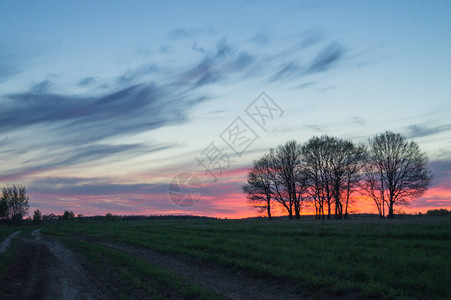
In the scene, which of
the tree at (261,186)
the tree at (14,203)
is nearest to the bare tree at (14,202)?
the tree at (14,203)

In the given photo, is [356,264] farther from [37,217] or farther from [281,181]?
[37,217]

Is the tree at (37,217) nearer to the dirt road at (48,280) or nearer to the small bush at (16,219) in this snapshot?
the small bush at (16,219)

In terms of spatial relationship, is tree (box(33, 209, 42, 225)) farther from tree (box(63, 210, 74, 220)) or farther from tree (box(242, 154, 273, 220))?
tree (box(242, 154, 273, 220))

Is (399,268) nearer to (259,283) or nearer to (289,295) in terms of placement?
(289,295)

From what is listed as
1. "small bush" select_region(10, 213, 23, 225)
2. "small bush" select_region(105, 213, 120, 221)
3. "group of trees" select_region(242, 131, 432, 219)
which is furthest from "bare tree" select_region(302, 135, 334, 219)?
"small bush" select_region(10, 213, 23, 225)

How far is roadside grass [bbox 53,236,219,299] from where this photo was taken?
37.8ft

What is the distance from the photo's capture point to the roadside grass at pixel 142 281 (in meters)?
11.5

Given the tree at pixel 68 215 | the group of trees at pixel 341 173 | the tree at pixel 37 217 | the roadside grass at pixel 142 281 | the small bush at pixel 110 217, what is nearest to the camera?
the roadside grass at pixel 142 281

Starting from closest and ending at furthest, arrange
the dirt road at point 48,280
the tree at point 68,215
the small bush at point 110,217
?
the dirt road at point 48,280
the small bush at point 110,217
the tree at point 68,215

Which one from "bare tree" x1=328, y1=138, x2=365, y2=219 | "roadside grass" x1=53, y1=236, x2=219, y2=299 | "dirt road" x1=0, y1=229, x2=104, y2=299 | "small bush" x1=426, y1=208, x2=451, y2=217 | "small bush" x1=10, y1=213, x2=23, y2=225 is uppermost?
"bare tree" x1=328, y1=138, x2=365, y2=219

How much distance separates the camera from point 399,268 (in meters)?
11.8

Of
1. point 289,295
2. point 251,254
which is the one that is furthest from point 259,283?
point 251,254

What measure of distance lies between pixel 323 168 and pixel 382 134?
12.5 metres

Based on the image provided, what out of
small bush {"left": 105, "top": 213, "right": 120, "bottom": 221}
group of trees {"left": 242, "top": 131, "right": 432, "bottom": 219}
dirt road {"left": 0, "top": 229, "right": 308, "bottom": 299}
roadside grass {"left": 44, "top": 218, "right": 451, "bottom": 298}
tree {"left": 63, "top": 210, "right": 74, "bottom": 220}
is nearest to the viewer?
roadside grass {"left": 44, "top": 218, "right": 451, "bottom": 298}
